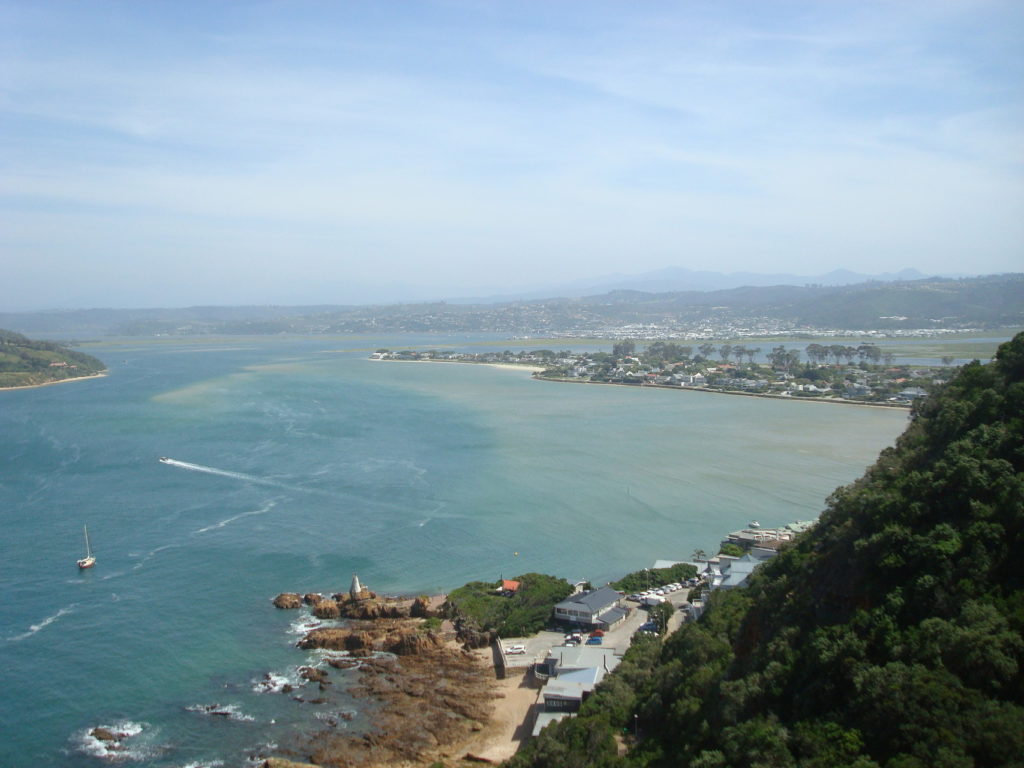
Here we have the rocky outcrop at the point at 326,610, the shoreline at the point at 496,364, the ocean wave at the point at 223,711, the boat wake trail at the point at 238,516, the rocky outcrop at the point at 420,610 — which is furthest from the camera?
the shoreline at the point at 496,364

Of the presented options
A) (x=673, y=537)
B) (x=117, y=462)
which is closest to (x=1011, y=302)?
(x=673, y=537)

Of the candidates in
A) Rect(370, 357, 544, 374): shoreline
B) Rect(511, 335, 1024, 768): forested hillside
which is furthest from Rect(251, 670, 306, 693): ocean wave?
Rect(370, 357, 544, 374): shoreline

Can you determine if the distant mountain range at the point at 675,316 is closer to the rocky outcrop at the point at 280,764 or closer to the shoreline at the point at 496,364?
the shoreline at the point at 496,364

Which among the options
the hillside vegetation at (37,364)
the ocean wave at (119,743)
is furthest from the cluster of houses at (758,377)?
the ocean wave at (119,743)

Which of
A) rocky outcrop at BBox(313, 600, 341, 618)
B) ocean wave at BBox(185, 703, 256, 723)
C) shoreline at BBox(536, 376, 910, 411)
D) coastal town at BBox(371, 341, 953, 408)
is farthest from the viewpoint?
coastal town at BBox(371, 341, 953, 408)

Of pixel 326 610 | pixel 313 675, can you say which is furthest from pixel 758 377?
pixel 313 675

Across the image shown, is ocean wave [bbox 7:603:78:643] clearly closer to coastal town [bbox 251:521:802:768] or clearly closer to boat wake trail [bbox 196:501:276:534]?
coastal town [bbox 251:521:802:768]
